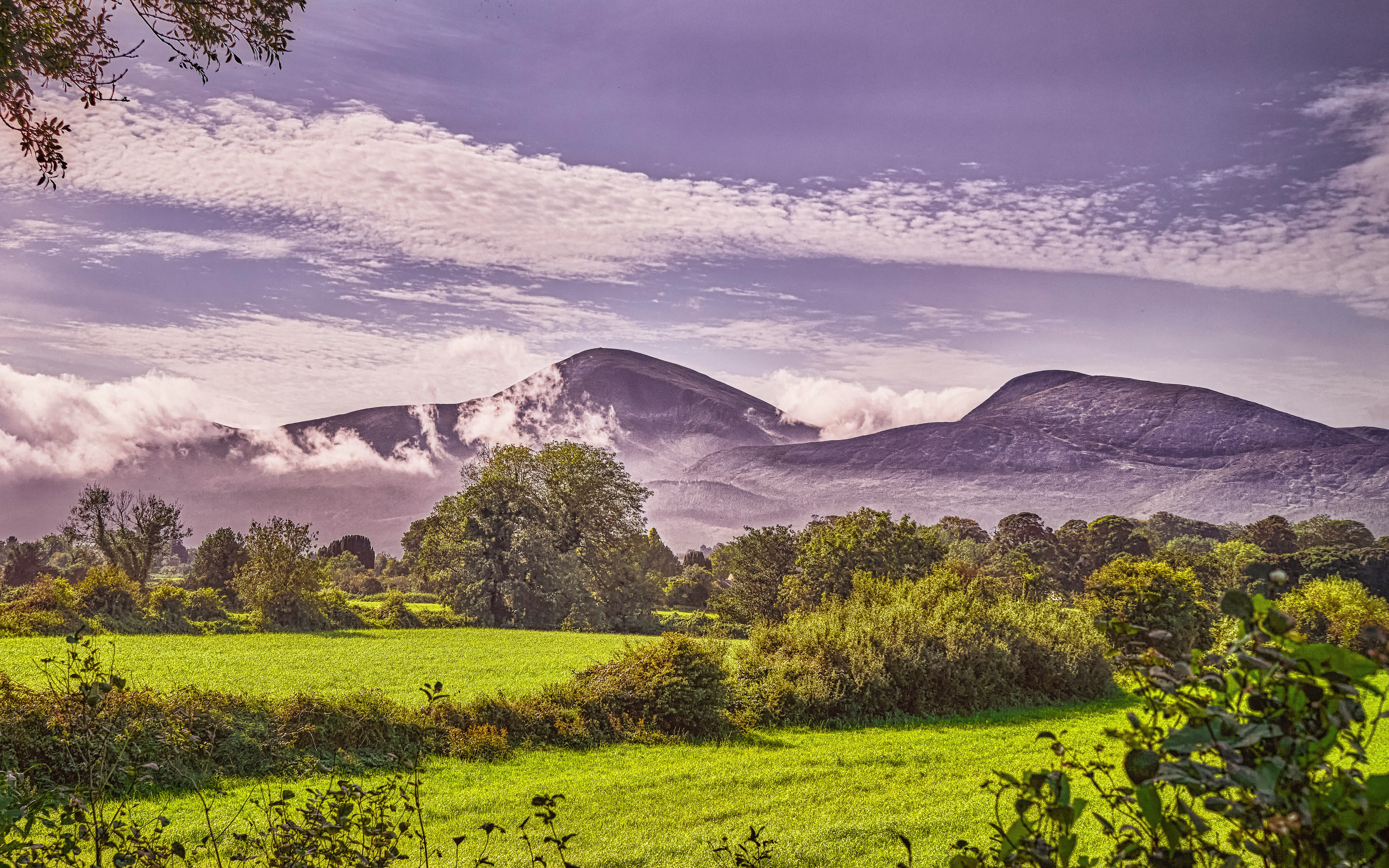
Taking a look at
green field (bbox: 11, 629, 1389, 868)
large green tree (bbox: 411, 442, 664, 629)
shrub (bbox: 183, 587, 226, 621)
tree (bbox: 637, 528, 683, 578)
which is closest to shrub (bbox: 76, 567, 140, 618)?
shrub (bbox: 183, 587, 226, 621)

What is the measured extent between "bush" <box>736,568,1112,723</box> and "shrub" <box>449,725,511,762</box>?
4918 millimetres

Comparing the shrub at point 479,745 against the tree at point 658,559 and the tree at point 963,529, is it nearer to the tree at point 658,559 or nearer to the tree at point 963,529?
the tree at point 658,559

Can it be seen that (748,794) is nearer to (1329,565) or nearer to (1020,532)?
(1329,565)

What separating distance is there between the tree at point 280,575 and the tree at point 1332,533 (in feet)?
205

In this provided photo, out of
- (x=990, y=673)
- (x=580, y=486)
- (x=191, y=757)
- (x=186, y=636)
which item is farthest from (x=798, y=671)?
(x=580, y=486)

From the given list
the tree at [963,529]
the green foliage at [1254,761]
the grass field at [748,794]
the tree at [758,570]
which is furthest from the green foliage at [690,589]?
the green foliage at [1254,761]

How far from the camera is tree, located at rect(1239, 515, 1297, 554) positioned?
51.8 m

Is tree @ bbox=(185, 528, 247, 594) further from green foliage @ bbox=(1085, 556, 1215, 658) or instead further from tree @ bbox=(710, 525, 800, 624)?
green foliage @ bbox=(1085, 556, 1215, 658)

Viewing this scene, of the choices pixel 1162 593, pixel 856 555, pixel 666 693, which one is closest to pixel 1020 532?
pixel 856 555

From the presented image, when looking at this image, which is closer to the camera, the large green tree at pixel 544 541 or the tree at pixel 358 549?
the large green tree at pixel 544 541

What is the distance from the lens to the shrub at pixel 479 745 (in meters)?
12.8

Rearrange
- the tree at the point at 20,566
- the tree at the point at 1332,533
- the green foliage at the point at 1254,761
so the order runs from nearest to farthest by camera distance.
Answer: the green foliage at the point at 1254,761 < the tree at the point at 20,566 < the tree at the point at 1332,533

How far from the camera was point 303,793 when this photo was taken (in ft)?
34.5

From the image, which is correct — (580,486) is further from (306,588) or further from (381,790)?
(381,790)
